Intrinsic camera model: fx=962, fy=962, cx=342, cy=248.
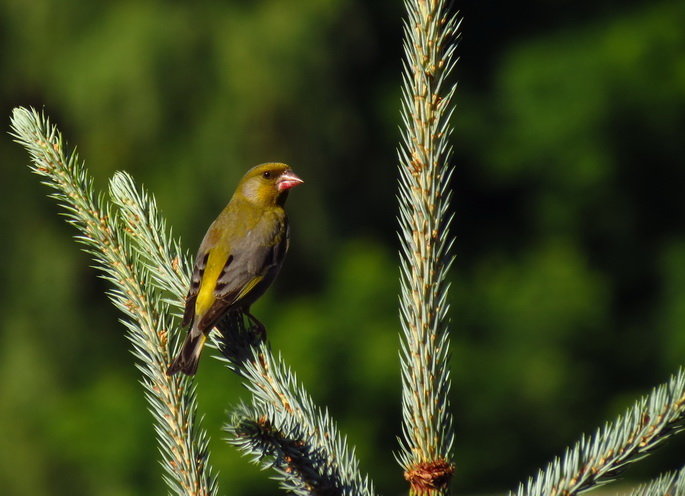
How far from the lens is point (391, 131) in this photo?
12.2 metres

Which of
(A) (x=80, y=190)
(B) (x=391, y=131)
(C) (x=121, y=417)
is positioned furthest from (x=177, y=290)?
(B) (x=391, y=131)

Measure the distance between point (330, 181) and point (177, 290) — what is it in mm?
7738

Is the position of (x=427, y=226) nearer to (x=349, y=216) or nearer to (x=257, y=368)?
(x=257, y=368)

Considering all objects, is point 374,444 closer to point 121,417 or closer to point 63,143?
point 121,417

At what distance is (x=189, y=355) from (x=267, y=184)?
1.96m

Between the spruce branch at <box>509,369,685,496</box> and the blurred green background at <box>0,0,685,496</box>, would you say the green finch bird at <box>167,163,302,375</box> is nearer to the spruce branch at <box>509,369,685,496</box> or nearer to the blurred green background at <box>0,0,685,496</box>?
the spruce branch at <box>509,369,685,496</box>

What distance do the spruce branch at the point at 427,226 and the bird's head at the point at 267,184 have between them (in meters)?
2.34

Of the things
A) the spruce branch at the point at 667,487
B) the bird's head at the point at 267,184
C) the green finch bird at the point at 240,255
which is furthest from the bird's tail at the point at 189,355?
the bird's head at the point at 267,184

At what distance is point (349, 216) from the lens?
1124 centimetres

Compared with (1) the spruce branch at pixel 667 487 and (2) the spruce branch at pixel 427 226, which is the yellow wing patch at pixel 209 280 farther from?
(1) the spruce branch at pixel 667 487

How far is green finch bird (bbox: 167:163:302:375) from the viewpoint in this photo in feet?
9.09

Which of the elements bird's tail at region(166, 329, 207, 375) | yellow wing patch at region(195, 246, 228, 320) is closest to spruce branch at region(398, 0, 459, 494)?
bird's tail at region(166, 329, 207, 375)

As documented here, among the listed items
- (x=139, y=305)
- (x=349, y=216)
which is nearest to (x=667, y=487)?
(x=139, y=305)

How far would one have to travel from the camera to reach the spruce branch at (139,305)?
2.09 metres
